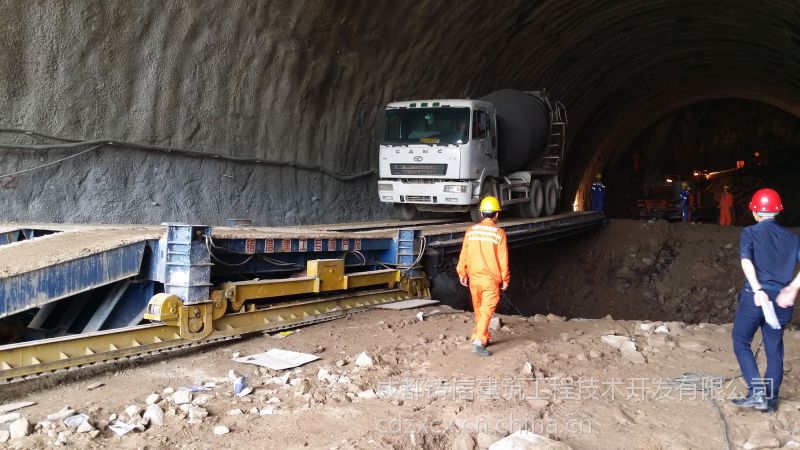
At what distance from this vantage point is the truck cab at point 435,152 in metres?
11.6

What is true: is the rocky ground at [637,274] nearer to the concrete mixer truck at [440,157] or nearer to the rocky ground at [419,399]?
the concrete mixer truck at [440,157]

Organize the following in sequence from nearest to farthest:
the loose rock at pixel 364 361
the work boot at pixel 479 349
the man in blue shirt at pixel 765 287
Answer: the man in blue shirt at pixel 765 287, the loose rock at pixel 364 361, the work boot at pixel 479 349

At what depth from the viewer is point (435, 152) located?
462 inches

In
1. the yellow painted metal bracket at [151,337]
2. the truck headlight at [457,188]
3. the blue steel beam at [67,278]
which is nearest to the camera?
the yellow painted metal bracket at [151,337]

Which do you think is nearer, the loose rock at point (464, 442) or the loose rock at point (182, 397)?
the loose rock at point (464, 442)

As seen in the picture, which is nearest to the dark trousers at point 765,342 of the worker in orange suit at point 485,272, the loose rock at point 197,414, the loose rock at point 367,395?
the worker in orange suit at point 485,272

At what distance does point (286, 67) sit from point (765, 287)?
916 centimetres

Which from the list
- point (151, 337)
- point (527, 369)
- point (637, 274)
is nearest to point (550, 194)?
point (637, 274)

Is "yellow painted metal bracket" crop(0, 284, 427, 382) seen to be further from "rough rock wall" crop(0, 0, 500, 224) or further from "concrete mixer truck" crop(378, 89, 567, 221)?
"concrete mixer truck" crop(378, 89, 567, 221)

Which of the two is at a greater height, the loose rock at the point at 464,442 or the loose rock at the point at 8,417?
the loose rock at the point at 464,442

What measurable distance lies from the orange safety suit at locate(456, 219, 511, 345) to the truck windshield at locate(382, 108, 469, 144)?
18.0 ft

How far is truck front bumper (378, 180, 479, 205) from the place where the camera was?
459 inches

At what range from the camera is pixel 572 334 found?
715 centimetres

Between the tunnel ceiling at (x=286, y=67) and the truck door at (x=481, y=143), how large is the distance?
2928 millimetres
